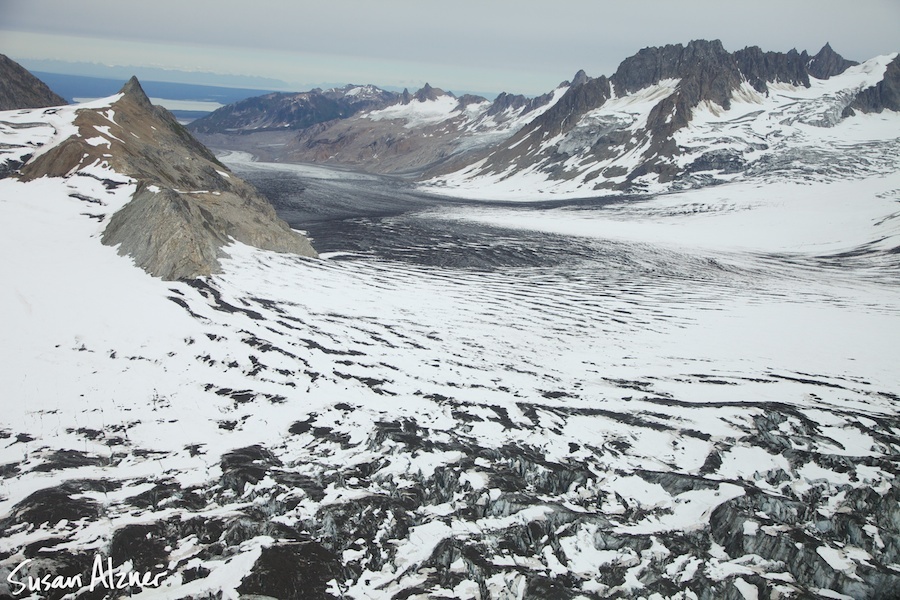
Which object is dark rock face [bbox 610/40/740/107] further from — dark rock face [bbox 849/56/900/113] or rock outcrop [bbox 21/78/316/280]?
rock outcrop [bbox 21/78/316/280]

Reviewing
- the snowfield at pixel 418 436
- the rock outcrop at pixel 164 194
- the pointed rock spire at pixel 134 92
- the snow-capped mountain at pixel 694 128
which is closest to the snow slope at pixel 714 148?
the snow-capped mountain at pixel 694 128

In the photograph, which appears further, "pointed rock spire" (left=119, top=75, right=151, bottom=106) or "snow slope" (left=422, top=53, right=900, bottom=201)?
"snow slope" (left=422, top=53, right=900, bottom=201)

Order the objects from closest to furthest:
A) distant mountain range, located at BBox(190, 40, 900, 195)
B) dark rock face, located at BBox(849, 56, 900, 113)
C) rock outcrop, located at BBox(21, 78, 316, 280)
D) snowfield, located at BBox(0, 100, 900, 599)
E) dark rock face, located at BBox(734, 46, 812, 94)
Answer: snowfield, located at BBox(0, 100, 900, 599) → rock outcrop, located at BBox(21, 78, 316, 280) → distant mountain range, located at BBox(190, 40, 900, 195) → dark rock face, located at BBox(849, 56, 900, 113) → dark rock face, located at BBox(734, 46, 812, 94)

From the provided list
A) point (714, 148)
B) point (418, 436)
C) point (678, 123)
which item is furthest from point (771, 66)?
point (418, 436)

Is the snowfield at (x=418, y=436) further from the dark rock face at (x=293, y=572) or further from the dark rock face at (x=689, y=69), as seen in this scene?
the dark rock face at (x=689, y=69)

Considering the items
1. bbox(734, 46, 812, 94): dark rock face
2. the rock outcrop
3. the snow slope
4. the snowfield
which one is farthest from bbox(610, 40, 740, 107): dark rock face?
the rock outcrop

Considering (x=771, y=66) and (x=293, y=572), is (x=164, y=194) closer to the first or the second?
(x=293, y=572)

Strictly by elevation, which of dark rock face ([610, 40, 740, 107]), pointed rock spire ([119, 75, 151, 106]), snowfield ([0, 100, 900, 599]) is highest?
dark rock face ([610, 40, 740, 107])

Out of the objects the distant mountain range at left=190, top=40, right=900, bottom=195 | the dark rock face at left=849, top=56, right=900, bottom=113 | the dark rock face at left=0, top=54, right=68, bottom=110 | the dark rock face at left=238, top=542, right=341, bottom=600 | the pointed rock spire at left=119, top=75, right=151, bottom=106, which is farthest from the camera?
the dark rock face at left=849, top=56, right=900, bottom=113

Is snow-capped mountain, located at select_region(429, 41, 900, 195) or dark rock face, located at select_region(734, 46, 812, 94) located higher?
dark rock face, located at select_region(734, 46, 812, 94)
